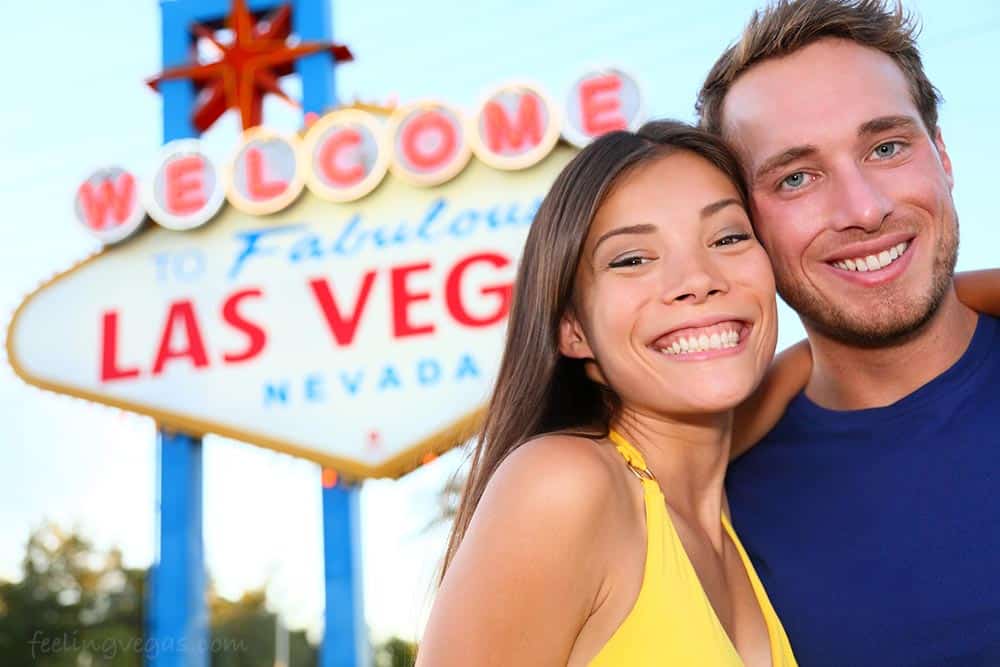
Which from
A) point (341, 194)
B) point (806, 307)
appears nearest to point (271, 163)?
point (341, 194)

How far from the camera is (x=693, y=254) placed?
202cm

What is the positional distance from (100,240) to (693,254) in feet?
24.6

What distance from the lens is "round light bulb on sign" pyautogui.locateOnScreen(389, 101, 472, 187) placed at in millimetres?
7730

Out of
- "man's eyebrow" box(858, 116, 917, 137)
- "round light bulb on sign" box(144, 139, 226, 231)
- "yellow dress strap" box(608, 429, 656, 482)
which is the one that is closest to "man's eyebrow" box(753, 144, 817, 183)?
"man's eyebrow" box(858, 116, 917, 137)

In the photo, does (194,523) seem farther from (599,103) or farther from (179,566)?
(599,103)

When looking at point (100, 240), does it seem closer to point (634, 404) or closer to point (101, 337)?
point (101, 337)

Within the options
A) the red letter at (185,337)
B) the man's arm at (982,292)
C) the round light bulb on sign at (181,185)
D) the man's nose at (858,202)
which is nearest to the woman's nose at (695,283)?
the man's nose at (858,202)

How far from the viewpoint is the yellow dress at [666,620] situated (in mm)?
1728

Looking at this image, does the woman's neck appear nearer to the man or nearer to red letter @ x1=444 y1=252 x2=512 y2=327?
the man

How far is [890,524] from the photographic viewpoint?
7.51 feet

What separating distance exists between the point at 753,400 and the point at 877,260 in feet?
1.48

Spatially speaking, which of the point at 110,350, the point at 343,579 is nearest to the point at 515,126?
the point at 343,579

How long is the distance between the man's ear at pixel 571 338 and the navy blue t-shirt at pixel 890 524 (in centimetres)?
64

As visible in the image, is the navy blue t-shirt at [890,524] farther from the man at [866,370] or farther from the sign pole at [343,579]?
the sign pole at [343,579]
